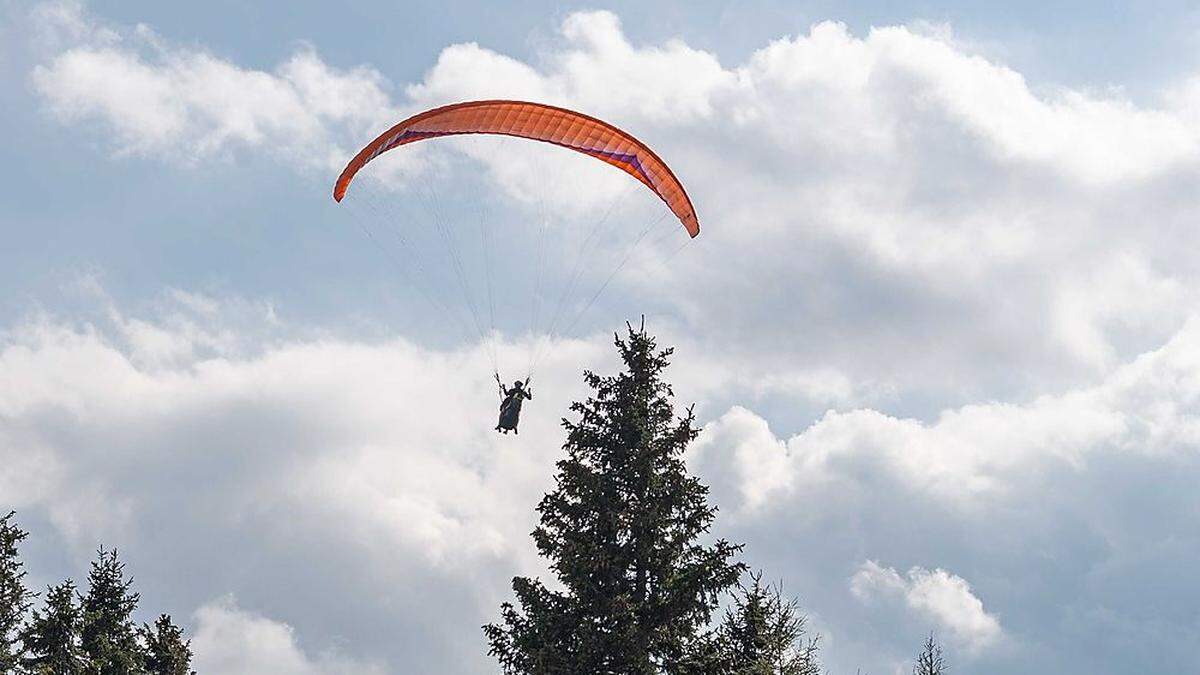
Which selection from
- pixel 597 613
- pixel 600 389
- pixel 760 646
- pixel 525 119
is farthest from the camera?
pixel 525 119

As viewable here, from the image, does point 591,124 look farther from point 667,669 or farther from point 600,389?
point 667,669

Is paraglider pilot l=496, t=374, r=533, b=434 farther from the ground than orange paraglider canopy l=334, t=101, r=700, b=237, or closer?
closer

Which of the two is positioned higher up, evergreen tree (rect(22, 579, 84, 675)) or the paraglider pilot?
the paraglider pilot

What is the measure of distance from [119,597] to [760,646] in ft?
64.1

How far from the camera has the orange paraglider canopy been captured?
3709 centimetres

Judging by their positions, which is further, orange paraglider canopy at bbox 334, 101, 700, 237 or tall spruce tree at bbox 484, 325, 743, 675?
orange paraglider canopy at bbox 334, 101, 700, 237

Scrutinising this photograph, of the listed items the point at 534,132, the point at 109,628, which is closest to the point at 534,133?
the point at 534,132

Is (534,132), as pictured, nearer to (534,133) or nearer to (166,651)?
(534,133)

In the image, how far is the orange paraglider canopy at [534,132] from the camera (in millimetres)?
37094

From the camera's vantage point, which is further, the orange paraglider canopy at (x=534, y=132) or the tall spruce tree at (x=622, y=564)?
the orange paraglider canopy at (x=534, y=132)

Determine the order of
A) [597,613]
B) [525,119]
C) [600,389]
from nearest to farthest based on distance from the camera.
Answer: [597,613] < [600,389] < [525,119]

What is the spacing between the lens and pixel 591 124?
37688 mm

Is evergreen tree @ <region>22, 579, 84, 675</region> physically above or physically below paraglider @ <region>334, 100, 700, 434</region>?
below

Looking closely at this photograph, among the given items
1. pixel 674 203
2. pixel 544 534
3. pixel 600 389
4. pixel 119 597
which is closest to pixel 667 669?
pixel 544 534
